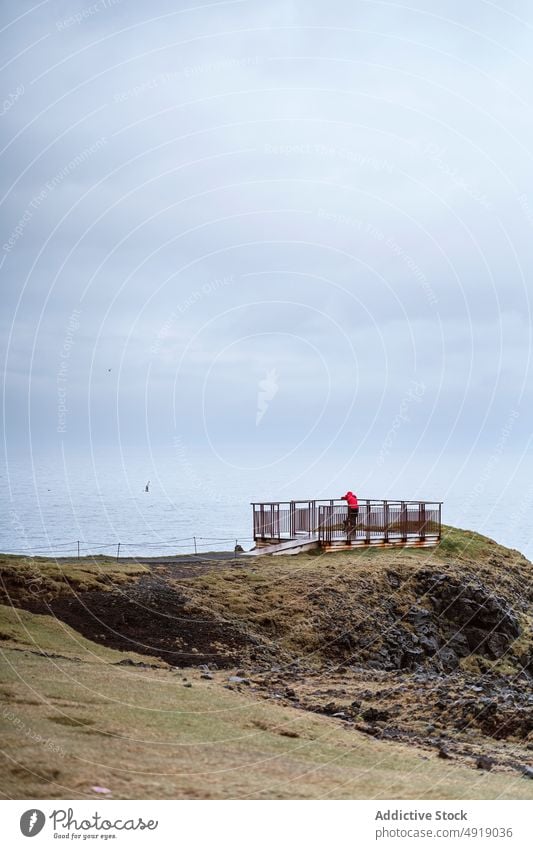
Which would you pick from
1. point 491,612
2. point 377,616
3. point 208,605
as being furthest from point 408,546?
point 208,605

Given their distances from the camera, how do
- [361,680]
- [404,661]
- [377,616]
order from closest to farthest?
1. [361,680]
2. [404,661]
3. [377,616]

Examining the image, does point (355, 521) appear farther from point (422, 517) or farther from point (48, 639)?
point (48, 639)

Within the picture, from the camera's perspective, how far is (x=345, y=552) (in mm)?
38031

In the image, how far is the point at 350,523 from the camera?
132 feet

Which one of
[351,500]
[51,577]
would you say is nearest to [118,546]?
[51,577]

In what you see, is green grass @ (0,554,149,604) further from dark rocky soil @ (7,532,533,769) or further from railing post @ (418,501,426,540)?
railing post @ (418,501,426,540)

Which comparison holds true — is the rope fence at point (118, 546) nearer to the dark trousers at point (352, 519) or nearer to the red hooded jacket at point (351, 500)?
the dark trousers at point (352, 519)

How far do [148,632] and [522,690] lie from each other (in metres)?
9.91

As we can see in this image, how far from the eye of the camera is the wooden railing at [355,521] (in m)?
40.0
